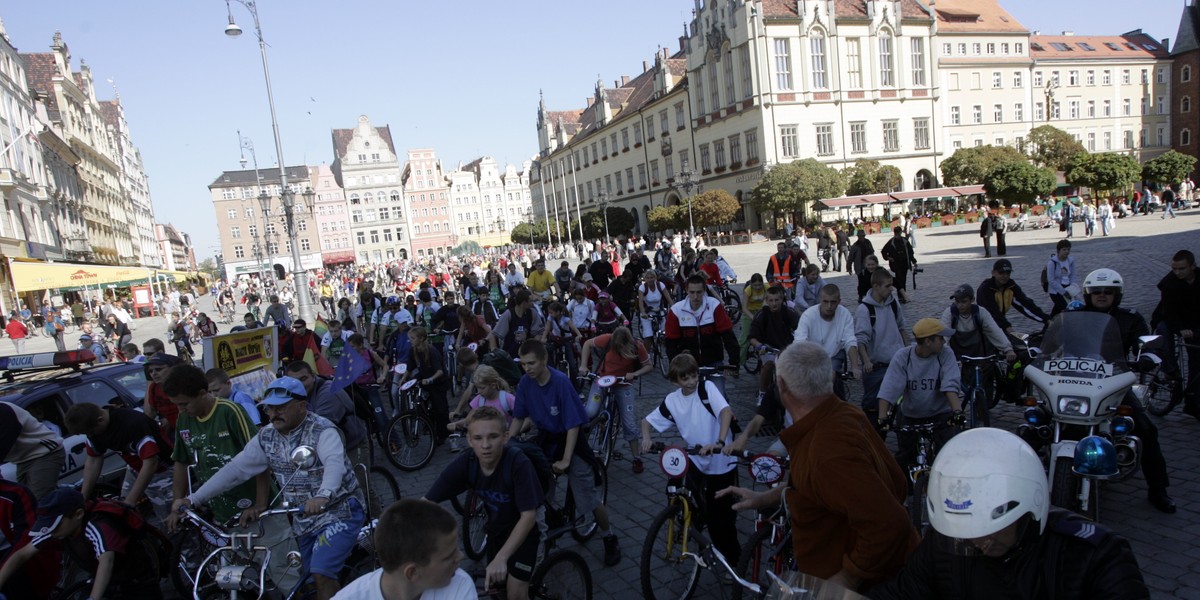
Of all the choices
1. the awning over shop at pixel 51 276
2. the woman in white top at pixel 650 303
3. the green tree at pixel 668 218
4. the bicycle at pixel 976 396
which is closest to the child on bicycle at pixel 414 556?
the bicycle at pixel 976 396

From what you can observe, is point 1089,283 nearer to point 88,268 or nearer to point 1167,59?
point 88,268

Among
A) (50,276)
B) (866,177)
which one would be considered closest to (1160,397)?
(50,276)

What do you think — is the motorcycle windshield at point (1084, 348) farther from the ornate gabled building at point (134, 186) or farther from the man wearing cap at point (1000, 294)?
the ornate gabled building at point (134, 186)

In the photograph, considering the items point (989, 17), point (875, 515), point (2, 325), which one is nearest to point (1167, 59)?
point (989, 17)

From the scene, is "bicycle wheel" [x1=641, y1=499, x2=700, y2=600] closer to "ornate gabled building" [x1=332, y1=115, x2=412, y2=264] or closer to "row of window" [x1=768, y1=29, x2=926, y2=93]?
"row of window" [x1=768, y1=29, x2=926, y2=93]

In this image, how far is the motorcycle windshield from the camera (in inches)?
176

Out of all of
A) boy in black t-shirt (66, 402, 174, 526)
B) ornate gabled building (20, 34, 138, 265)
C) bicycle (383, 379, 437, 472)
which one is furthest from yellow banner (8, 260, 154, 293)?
boy in black t-shirt (66, 402, 174, 526)

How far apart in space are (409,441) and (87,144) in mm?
58966

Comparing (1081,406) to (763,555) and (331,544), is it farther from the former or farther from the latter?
(331,544)

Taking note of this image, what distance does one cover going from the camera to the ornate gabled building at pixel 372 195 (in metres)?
91.2

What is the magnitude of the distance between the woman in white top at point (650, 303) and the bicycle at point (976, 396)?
5.79 metres

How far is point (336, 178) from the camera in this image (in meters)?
97.3

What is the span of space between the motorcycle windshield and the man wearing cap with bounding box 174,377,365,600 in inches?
188

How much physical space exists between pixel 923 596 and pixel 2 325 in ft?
125
